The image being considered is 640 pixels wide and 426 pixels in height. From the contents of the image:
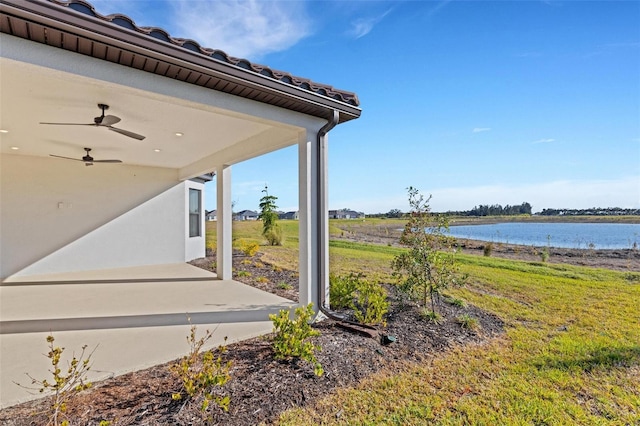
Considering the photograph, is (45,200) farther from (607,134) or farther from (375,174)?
(607,134)

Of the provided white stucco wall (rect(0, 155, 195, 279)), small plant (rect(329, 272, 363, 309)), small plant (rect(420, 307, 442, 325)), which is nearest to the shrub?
white stucco wall (rect(0, 155, 195, 279))

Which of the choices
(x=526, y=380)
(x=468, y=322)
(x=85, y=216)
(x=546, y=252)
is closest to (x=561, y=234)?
(x=546, y=252)

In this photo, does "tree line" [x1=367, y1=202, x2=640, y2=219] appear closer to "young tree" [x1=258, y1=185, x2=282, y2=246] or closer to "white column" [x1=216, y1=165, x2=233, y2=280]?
"young tree" [x1=258, y1=185, x2=282, y2=246]

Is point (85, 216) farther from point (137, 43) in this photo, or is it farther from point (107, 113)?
point (137, 43)

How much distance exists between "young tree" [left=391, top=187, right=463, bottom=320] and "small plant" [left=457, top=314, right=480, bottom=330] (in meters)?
0.40

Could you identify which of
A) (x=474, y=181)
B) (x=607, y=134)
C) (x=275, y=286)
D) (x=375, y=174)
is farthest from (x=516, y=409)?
(x=474, y=181)

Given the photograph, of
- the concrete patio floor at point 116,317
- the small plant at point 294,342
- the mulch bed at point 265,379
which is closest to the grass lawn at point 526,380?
the mulch bed at point 265,379

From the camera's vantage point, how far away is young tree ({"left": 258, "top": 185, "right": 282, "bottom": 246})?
14734 mm

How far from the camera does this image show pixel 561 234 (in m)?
14.6

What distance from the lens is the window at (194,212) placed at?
38.0ft

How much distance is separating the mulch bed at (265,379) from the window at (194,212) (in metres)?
8.41

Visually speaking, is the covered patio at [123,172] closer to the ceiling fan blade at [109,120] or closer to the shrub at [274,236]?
the ceiling fan blade at [109,120]

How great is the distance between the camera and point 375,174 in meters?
17.0

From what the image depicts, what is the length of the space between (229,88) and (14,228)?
8309 millimetres
